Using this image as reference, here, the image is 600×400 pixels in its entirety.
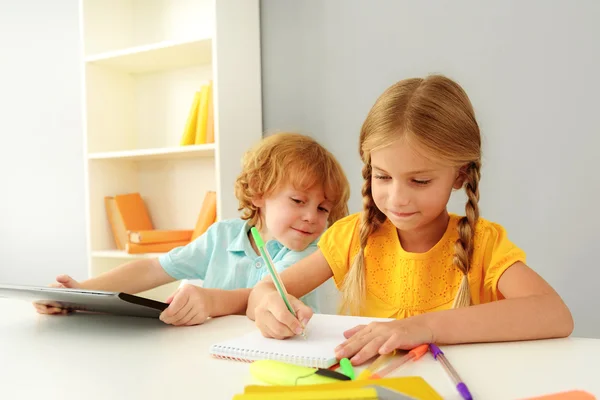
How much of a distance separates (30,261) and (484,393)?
3.09m

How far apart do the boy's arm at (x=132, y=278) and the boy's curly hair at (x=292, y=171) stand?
30cm

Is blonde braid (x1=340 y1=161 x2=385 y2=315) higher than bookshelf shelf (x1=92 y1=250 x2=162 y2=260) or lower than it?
higher

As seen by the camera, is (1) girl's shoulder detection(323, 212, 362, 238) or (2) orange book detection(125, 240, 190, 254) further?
(2) orange book detection(125, 240, 190, 254)

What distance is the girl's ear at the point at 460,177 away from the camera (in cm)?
108

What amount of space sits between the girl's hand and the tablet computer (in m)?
0.30

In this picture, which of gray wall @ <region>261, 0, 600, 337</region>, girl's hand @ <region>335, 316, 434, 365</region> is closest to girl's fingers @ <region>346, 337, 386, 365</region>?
girl's hand @ <region>335, 316, 434, 365</region>

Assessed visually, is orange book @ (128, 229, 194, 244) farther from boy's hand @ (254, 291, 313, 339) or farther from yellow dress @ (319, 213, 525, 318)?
boy's hand @ (254, 291, 313, 339)

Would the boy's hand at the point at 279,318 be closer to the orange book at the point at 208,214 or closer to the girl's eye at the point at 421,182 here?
the girl's eye at the point at 421,182

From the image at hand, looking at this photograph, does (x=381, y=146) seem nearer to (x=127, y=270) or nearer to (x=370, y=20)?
(x=127, y=270)

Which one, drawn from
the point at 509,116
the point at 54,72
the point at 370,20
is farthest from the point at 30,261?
the point at 509,116

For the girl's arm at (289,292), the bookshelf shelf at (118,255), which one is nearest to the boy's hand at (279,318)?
the girl's arm at (289,292)

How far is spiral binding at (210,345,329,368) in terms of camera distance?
2.12 ft

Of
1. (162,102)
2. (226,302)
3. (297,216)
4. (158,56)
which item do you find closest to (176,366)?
(226,302)

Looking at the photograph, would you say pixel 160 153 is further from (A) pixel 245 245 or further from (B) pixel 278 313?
(B) pixel 278 313
